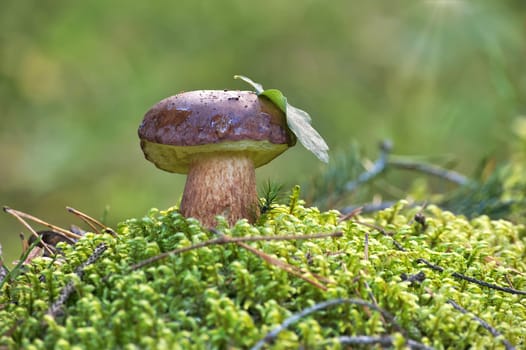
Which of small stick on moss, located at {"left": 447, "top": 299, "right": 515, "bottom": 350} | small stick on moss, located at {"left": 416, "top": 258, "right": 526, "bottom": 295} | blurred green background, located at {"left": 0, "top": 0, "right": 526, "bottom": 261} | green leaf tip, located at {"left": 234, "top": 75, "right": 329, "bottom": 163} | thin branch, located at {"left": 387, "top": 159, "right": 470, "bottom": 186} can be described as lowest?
small stick on moss, located at {"left": 447, "top": 299, "right": 515, "bottom": 350}

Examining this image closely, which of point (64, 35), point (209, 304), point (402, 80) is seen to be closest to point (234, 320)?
point (209, 304)

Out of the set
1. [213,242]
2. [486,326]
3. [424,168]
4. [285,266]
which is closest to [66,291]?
[213,242]

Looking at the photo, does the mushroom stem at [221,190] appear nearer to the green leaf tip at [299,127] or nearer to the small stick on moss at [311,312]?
the green leaf tip at [299,127]

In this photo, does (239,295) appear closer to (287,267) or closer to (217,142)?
(287,267)

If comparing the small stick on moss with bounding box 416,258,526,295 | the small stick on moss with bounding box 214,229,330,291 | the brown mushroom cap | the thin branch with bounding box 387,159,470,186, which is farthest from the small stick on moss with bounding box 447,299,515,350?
the thin branch with bounding box 387,159,470,186

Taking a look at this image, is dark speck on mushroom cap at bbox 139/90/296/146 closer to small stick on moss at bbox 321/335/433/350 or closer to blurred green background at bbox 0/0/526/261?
small stick on moss at bbox 321/335/433/350

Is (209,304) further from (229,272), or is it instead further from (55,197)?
(55,197)

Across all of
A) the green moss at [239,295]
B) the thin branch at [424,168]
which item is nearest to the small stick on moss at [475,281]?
the green moss at [239,295]
